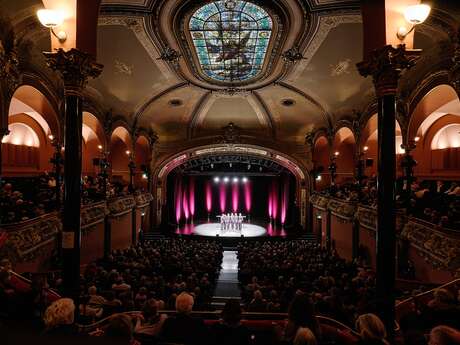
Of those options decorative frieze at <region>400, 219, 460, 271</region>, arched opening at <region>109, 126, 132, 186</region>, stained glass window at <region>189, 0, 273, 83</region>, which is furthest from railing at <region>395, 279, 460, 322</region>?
arched opening at <region>109, 126, 132, 186</region>

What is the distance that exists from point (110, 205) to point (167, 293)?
22.2 feet

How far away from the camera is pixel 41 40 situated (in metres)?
8.55

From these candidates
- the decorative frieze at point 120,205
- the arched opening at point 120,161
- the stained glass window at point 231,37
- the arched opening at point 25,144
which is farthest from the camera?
the arched opening at point 120,161

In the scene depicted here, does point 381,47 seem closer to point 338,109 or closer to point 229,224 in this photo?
point 338,109

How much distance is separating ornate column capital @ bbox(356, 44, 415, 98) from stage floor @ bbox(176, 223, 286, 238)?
15.0 m

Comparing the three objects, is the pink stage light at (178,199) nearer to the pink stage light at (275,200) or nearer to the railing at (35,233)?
the pink stage light at (275,200)

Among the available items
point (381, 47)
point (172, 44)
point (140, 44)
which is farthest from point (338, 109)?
point (381, 47)

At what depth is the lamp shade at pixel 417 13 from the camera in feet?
13.8

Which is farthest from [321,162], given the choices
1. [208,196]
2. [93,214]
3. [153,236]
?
[93,214]

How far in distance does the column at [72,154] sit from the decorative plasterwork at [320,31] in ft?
21.4

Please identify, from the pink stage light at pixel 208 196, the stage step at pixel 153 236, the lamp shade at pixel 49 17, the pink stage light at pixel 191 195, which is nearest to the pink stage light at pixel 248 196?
the pink stage light at pixel 208 196

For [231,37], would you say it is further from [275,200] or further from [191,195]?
[191,195]

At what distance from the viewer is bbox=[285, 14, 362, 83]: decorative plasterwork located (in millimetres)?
8555

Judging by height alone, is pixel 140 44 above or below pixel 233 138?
above
